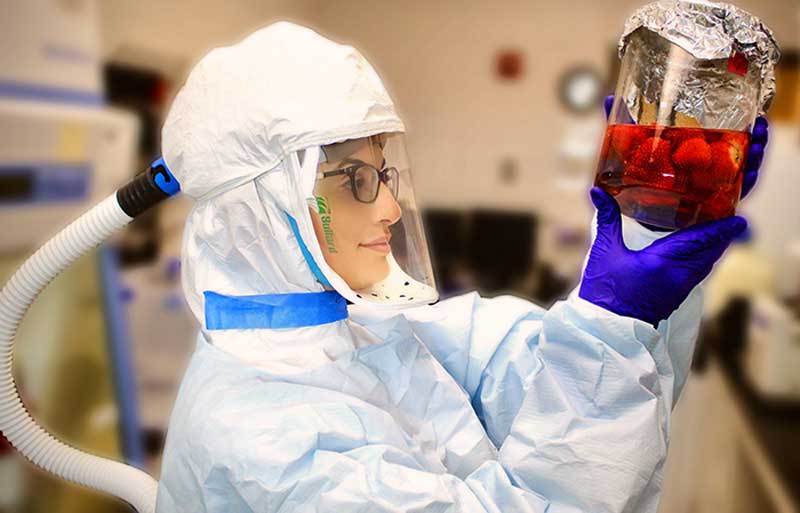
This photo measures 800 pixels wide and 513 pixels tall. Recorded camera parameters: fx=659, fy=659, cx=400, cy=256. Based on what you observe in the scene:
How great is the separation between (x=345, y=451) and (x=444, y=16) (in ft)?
11.9

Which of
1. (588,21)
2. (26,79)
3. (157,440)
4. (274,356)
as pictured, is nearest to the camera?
(274,356)

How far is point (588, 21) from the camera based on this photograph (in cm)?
389

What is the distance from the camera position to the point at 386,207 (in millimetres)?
918

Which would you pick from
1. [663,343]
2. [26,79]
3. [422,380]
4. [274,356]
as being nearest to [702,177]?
[663,343]

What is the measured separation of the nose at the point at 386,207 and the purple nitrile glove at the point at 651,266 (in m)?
0.27

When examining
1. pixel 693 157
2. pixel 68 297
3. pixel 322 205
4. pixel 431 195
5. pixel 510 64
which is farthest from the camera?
pixel 431 195

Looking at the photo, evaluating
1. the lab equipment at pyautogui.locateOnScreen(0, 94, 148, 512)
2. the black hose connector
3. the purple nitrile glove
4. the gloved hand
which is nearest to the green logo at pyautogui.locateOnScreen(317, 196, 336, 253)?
the black hose connector

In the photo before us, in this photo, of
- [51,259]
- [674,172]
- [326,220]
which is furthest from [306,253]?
[674,172]

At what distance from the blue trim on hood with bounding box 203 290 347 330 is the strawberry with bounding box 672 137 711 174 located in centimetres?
50

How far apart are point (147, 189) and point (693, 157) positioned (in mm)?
701

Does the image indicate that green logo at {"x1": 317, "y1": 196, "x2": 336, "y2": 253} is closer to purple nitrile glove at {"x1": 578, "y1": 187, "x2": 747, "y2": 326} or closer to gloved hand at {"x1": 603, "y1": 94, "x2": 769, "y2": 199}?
purple nitrile glove at {"x1": 578, "y1": 187, "x2": 747, "y2": 326}

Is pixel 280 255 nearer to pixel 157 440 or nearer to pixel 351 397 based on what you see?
pixel 351 397

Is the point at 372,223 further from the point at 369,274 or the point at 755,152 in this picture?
the point at 755,152

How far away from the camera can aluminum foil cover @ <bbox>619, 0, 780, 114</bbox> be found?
0.77 meters
